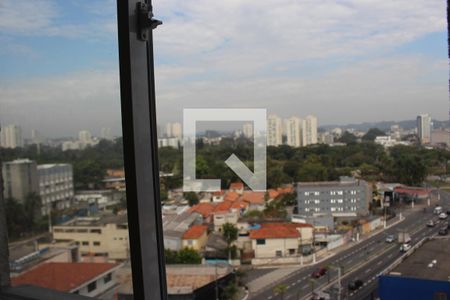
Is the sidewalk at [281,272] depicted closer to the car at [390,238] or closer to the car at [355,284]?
the car at [390,238]

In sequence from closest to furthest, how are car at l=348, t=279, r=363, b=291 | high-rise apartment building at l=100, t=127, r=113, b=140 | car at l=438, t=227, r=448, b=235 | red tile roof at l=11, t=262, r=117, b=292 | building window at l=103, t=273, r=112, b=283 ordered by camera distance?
car at l=438, t=227, r=448, b=235 < car at l=348, t=279, r=363, b=291 < high-rise apartment building at l=100, t=127, r=113, b=140 < building window at l=103, t=273, r=112, b=283 < red tile roof at l=11, t=262, r=117, b=292

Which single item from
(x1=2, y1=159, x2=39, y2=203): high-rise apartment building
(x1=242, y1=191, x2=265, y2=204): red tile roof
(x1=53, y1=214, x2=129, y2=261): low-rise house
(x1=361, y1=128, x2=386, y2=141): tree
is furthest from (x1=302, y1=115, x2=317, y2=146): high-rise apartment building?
(x1=2, y1=159, x2=39, y2=203): high-rise apartment building

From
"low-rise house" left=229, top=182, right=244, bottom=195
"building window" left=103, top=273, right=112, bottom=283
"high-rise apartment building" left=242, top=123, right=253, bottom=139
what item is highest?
"high-rise apartment building" left=242, top=123, right=253, bottom=139

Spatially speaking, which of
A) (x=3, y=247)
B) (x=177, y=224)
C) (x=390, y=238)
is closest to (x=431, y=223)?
(x=390, y=238)

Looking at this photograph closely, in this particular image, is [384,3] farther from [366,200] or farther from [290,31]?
[366,200]

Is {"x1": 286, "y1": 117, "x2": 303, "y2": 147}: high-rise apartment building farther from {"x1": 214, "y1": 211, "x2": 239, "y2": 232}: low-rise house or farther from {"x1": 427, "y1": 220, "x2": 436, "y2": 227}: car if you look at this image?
{"x1": 427, "y1": 220, "x2": 436, "y2": 227}: car

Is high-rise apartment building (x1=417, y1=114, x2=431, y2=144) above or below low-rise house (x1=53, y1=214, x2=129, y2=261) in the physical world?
above

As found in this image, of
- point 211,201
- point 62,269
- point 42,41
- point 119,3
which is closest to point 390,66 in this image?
point 211,201
